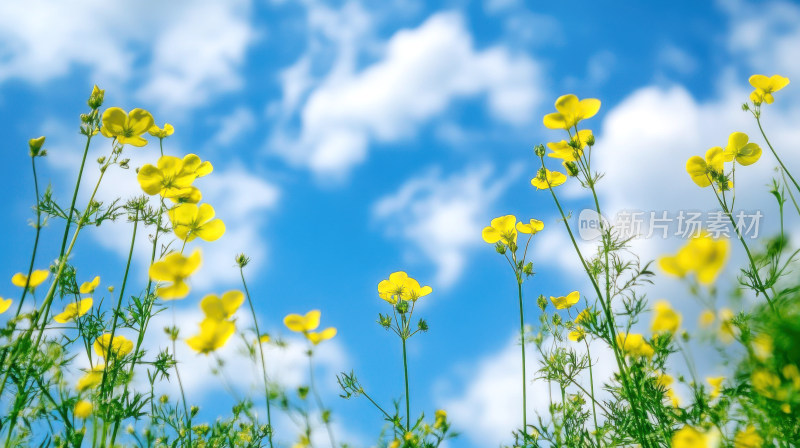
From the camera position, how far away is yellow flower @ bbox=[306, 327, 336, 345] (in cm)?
177

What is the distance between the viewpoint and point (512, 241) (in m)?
3.36

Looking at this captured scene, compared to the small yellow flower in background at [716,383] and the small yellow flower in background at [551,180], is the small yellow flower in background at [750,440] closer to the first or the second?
the small yellow flower in background at [716,383]

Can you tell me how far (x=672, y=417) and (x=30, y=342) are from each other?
9.06 feet

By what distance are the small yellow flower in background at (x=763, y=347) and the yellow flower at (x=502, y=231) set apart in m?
1.75

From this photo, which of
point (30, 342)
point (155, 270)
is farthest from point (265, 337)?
point (30, 342)

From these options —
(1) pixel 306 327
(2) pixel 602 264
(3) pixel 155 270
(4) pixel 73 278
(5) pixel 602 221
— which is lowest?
(1) pixel 306 327

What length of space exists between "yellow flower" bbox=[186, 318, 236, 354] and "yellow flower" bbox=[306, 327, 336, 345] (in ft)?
0.82

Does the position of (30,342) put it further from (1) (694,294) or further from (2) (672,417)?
(2) (672,417)

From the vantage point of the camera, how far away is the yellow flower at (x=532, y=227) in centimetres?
341

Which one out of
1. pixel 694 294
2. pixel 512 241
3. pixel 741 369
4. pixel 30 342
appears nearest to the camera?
pixel 694 294


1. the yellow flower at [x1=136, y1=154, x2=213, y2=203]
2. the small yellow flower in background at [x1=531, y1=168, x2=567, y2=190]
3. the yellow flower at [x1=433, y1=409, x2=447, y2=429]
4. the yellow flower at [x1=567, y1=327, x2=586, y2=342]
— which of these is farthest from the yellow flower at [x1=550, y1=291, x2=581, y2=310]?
the yellow flower at [x1=136, y1=154, x2=213, y2=203]

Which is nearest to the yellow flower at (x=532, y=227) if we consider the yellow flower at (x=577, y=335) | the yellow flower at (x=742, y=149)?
the yellow flower at (x=577, y=335)

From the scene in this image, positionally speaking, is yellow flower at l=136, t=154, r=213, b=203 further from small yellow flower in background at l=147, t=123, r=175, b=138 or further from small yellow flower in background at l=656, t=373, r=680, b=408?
small yellow flower in background at l=656, t=373, r=680, b=408

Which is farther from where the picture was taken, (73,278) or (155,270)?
(73,278)
